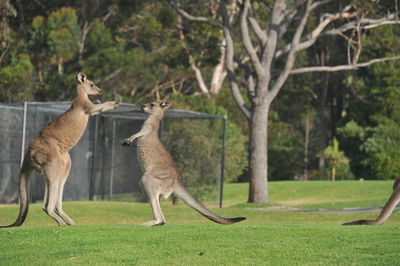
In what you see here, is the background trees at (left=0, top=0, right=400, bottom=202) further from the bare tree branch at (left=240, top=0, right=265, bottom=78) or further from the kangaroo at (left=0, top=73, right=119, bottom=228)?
the kangaroo at (left=0, top=73, right=119, bottom=228)

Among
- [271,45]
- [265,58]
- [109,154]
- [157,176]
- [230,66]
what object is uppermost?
[271,45]

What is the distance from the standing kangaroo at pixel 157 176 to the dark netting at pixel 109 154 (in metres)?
10.1

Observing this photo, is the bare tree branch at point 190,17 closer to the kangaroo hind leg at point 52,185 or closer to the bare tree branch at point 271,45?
the bare tree branch at point 271,45

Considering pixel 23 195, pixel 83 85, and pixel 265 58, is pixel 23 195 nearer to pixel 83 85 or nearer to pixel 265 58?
pixel 83 85

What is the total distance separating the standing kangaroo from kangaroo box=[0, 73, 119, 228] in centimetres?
109

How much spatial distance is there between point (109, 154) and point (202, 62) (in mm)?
9018

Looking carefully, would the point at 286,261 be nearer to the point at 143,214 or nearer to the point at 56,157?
the point at 56,157

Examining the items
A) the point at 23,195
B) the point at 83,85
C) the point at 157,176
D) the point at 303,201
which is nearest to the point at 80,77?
the point at 83,85

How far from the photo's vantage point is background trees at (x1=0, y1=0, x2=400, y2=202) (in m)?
34.7

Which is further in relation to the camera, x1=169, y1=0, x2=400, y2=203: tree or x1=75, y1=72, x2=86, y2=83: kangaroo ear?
x1=169, y1=0, x2=400, y2=203: tree

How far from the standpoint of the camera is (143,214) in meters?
21.4

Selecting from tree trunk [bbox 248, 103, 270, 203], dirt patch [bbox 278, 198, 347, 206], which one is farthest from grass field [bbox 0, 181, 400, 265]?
dirt patch [bbox 278, 198, 347, 206]

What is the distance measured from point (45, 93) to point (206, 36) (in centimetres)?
964

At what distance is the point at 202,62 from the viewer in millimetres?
34281
